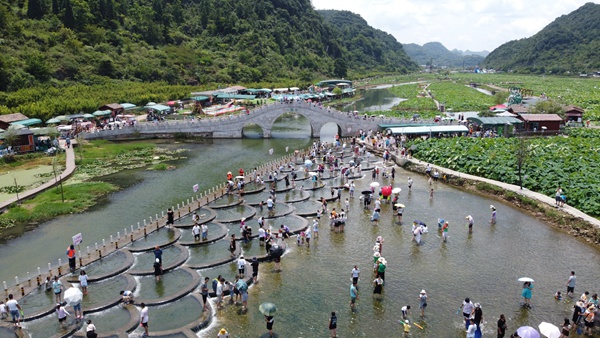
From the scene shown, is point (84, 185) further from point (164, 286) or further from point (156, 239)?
point (164, 286)

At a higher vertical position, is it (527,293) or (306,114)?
(306,114)

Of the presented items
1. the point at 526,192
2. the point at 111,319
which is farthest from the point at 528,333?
the point at 526,192

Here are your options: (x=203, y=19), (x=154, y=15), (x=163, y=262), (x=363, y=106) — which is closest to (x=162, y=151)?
(x=163, y=262)

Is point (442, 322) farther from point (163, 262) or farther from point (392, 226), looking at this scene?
point (163, 262)

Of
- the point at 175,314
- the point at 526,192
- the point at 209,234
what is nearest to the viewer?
the point at 175,314

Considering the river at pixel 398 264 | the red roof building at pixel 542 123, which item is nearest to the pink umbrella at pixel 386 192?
the river at pixel 398 264

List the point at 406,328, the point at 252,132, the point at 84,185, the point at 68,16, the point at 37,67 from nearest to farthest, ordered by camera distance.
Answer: the point at 406,328, the point at 84,185, the point at 252,132, the point at 37,67, the point at 68,16

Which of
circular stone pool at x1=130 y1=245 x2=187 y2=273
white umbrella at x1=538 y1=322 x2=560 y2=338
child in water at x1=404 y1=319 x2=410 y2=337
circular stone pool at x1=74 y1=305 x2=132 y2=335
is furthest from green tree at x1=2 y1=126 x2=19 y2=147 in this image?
white umbrella at x1=538 y1=322 x2=560 y2=338
